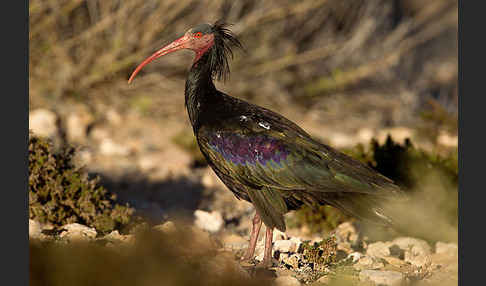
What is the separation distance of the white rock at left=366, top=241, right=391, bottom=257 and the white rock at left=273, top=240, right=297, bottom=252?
94cm

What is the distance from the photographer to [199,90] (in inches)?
234

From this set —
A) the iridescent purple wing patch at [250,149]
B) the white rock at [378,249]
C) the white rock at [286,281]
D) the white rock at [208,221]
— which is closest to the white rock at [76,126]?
the white rock at [208,221]

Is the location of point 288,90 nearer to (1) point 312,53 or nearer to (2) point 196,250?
(1) point 312,53

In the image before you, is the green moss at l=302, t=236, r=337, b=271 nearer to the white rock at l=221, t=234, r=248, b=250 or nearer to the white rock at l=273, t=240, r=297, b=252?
the white rock at l=273, t=240, r=297, b=252

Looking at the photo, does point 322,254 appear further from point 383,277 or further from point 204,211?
point 204,211

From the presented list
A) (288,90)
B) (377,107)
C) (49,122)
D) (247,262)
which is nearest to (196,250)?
(247,262)

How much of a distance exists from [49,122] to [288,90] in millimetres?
5380

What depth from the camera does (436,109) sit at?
1046 centimetres

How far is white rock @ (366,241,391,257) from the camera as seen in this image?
20.6 ft

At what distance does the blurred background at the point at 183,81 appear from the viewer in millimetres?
9805

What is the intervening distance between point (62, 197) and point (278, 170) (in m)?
2.56

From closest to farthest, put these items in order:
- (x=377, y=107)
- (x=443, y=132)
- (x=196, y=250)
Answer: (x=196, y=250)
(x=443, y=132)
(x=377, y=107)

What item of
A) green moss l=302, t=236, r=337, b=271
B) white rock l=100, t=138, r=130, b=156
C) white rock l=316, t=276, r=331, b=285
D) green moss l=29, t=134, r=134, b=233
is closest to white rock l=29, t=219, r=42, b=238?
green moss l=29, t=134, r=134, b=233

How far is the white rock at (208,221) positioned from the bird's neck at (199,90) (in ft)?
6.50
